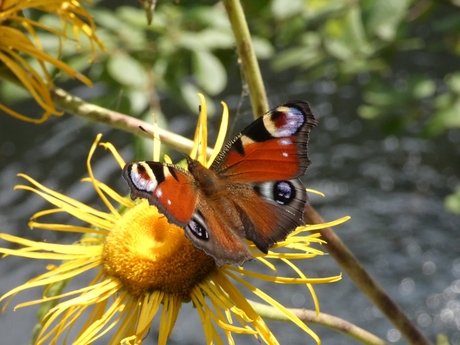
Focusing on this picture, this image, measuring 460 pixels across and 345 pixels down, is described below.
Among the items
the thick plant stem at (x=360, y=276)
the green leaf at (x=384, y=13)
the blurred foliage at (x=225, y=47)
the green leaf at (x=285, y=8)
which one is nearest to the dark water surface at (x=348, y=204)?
the blurred foliage at (x=225, y=47)

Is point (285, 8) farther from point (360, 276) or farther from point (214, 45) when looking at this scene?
point (360, 276)

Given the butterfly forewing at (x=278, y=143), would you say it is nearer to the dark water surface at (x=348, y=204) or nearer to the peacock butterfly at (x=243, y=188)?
the peacock butterfly at (x=243, y=188)

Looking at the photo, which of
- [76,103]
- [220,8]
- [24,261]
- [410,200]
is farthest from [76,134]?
[76,103]

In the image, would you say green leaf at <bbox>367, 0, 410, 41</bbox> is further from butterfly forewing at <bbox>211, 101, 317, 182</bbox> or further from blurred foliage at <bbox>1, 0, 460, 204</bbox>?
butterfly forewing at <bbox>211, 101, 317, 182</bbox>

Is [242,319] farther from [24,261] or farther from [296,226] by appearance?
[24,261]

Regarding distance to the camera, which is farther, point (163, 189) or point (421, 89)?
point (421, 89)

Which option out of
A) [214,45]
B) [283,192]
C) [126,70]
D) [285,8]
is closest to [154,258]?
[283,192]
